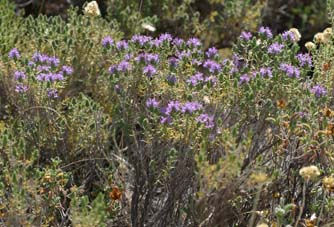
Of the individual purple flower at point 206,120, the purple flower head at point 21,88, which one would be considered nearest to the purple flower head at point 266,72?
the individual purple flower at point 206,120

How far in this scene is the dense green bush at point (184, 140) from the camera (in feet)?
8.67

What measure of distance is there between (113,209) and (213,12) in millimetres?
2683

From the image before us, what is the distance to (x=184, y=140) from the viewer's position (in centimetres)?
278

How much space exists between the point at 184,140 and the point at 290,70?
52 centimetres

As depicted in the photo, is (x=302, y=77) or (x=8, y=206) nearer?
(x=8, y=206)

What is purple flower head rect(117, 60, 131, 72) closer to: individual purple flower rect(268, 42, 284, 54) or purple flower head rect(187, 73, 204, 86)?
purple flower head rect(187, 73, 204, 86)

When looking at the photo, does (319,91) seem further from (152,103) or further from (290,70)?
(152,103)

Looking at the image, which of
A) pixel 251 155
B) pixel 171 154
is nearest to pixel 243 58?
pixel 251 155

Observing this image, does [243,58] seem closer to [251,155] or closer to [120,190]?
[251,155]

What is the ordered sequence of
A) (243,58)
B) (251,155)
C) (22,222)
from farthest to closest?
(243,58)
(251,155)
(22,222)

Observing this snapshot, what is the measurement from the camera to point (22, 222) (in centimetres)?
251

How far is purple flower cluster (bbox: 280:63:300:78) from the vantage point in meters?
2.89

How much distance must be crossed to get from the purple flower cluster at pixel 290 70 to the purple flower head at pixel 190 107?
411 millimetres

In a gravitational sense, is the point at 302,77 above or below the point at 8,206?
above
